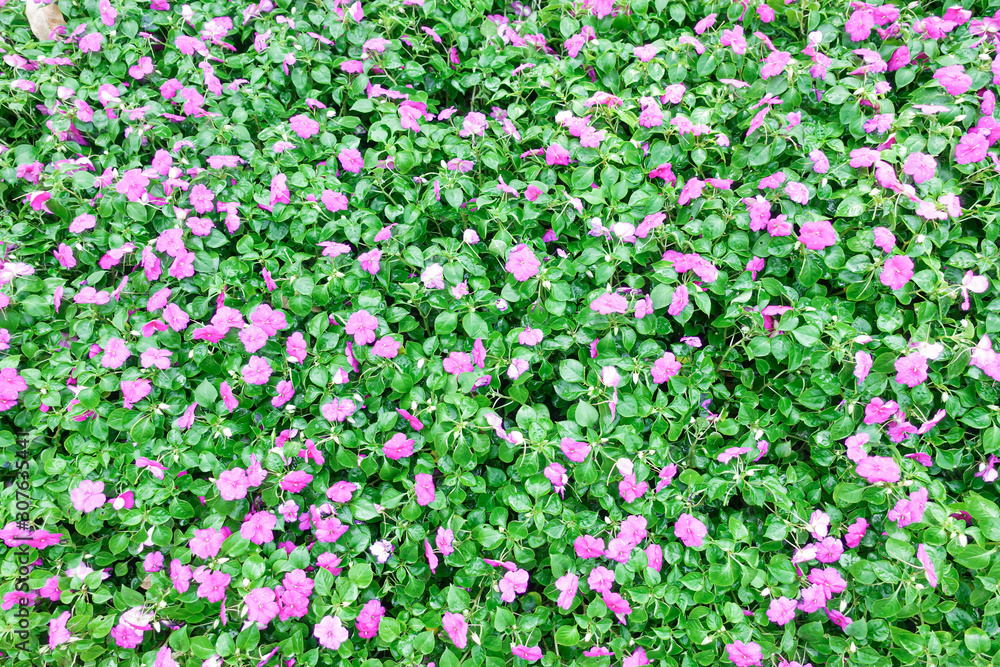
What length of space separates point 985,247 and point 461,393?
1568 mm

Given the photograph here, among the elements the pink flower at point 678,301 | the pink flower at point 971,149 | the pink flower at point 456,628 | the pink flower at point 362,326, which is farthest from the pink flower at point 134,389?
the pink flower at point 971,149

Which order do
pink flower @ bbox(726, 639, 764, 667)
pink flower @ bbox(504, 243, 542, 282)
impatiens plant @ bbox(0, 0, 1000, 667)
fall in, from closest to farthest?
pink flower @ bbox(726, 639, 764, 667) < impatiens plant @ bbox(0, 0, 1000, 667) < pink flower @ bbox(504, 243, 542, 282)

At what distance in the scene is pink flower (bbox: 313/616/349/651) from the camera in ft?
5.64

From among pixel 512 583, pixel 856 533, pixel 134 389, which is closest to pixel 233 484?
pixel 134 389

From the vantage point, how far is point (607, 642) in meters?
1.81

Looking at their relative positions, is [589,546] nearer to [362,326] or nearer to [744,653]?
[744,653]

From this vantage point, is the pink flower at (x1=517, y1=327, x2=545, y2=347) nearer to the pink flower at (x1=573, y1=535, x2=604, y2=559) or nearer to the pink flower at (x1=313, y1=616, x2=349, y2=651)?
the pink flower at (x1=573, y1=535, x2=604, y2=559)

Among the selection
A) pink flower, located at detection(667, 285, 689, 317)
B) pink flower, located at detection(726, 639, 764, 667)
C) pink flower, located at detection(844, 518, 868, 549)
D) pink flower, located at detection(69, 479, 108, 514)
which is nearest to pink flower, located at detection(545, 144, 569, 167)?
pink flower, located at detection(667, 285, 689, 317)

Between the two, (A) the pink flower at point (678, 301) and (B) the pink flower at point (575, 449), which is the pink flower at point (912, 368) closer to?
(A) the pink flower at point (678, 301)

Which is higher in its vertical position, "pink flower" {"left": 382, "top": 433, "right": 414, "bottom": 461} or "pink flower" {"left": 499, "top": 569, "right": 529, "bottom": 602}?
"pink flower" {"left": 382, "top": 433, "right": 414, "bottom": 461}

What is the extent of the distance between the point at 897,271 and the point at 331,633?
6.13 ft

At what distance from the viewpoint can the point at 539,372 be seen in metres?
1.89

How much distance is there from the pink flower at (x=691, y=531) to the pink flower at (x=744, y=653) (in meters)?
0.26

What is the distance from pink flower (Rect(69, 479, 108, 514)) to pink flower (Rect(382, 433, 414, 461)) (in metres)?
0.87
